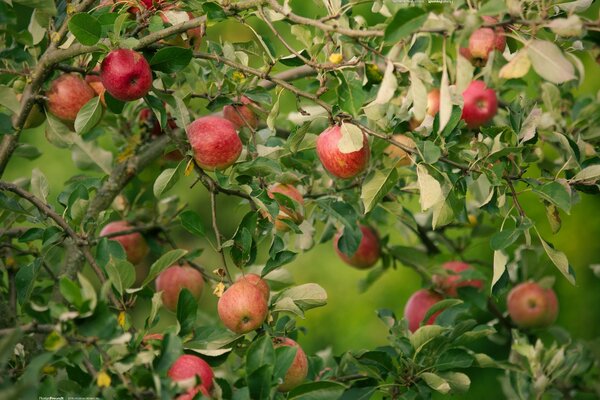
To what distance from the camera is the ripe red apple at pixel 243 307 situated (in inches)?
56.3

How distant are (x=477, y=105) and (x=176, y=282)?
32.6 inches

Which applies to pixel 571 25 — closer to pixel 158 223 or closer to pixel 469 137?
pixel 469 137

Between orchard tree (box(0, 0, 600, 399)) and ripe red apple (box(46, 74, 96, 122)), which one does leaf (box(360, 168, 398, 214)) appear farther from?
ripe red apple (box(46, 74, 96, 122))

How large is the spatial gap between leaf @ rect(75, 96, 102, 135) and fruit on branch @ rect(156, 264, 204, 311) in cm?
49

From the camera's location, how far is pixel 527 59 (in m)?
1.17

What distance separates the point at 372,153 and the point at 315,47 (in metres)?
0.31

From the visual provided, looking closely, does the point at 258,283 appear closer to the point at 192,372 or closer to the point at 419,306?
the point at 192,372

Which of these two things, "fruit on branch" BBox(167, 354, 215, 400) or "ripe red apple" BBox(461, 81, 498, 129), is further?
"ripe red apple" BBox(461, 81, 498, 129)

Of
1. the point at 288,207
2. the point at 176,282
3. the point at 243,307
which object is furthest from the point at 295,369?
the point at 176,282

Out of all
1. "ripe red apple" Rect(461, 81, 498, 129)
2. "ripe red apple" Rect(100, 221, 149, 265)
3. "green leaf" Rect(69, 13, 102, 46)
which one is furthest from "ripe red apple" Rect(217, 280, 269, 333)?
"ripe red apple" Rect(461, 81, 498, 129)

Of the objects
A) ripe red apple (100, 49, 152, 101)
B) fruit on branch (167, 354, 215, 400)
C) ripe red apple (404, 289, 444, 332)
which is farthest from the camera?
ripe red apple (404, 289, 444, 332)

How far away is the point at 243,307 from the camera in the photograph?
1428 mm

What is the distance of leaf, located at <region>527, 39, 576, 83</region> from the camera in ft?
3.67

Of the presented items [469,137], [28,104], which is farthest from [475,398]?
[28,104]
